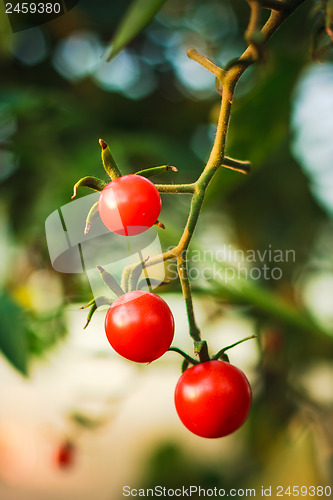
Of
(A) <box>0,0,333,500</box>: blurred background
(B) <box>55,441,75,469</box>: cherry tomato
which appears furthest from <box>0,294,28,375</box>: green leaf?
(B) <box>55,441,75,469</box>: cherry tomato

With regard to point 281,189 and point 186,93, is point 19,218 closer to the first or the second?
point 186,93

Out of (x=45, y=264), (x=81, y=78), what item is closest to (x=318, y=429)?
(x=45, y=264)

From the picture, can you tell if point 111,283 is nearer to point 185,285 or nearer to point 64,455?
point 185,285

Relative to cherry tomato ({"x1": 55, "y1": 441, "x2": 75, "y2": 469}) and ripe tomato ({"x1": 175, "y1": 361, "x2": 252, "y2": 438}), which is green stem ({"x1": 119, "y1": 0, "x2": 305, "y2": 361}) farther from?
cherry tomato ({"x1": 55, "y1": 441, "x2": 75, "y2": 469})

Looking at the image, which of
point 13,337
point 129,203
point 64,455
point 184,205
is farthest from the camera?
point 64,455

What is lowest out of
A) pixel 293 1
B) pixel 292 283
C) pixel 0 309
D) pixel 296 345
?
pixel 296 345

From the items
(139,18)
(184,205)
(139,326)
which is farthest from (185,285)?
(184,205)

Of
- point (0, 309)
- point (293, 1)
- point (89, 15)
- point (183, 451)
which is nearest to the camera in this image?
point (293, 1)
